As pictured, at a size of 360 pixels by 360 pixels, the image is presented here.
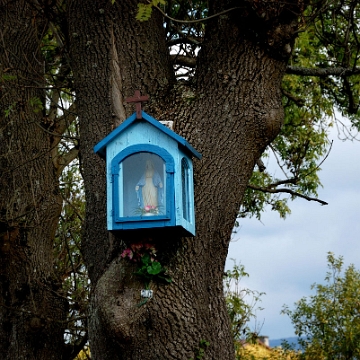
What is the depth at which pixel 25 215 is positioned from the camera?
598 centimetres

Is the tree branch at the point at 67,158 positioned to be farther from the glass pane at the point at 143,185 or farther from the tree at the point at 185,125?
the glass pane at the point at 143,185

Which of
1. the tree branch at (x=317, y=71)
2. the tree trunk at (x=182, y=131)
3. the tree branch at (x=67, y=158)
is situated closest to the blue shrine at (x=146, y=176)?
the tree trunk at (x=182, y=131)

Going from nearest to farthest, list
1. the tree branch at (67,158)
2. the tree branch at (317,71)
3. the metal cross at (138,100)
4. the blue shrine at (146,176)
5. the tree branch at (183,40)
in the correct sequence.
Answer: the blue shrine at (146,176) < the metal cross at (138,100) < the tree branch at (317,71) < the tree branch at (183,40) < the tree branch at (67,158)

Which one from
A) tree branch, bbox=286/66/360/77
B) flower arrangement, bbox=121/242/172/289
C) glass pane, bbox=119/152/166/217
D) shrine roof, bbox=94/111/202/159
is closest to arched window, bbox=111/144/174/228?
glass pane, bbox=119/152/166/217

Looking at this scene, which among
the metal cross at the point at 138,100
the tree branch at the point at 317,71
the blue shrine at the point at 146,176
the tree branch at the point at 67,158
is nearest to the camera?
the blue shrine at the point at 146,176

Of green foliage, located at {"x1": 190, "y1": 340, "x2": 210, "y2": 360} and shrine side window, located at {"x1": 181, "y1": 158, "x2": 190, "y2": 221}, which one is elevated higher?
shrine side window, located at {"x1": 181, "y1": 158, "x2": 190, "y2": 221}

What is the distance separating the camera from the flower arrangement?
3809mm

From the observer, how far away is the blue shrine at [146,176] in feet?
12.2

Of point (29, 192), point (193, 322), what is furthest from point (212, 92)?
point (29, 192)

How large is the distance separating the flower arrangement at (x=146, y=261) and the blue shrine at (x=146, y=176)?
20cm

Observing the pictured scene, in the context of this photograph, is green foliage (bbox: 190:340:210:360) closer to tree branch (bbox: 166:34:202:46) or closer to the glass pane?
the glass pane

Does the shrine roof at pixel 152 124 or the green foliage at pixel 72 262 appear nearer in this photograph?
the shrine roof at pixel 152 124

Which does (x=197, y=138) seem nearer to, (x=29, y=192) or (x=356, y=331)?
(x=29, y=192)

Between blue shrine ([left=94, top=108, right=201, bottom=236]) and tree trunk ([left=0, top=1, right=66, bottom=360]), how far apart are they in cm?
194
